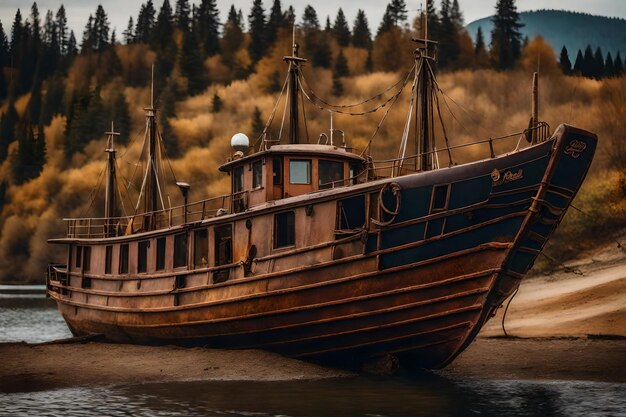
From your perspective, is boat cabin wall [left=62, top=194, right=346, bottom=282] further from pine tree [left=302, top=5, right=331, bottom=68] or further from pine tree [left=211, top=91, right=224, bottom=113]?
pine tree [left=302, top=5, right=331, bottom=68]

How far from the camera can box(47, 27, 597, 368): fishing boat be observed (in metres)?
16.8

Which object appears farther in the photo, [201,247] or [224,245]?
[201,247]

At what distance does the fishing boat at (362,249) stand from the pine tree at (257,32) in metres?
107

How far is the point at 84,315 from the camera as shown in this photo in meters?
28.5

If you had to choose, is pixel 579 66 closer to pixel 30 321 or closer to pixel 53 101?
pixel 30 321

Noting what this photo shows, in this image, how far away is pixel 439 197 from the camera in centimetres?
1720

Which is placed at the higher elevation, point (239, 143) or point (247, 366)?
point (239, 143)

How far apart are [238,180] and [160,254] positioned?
139 inches

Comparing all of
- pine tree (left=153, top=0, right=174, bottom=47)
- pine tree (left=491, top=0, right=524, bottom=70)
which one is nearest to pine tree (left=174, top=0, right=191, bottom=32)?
pine tree (left=153, top=0, right=174, bottom=47)

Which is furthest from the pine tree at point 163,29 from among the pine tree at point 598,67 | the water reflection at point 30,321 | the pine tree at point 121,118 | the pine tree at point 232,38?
the water reflection at point 30,321

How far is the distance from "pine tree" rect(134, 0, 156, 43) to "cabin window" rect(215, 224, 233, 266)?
438 ft

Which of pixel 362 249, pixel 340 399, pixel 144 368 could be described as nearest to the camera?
pixel 340 399

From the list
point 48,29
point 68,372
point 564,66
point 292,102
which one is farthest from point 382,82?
Result: point 48,29

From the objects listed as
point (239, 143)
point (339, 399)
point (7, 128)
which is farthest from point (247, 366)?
point (7, 128)
